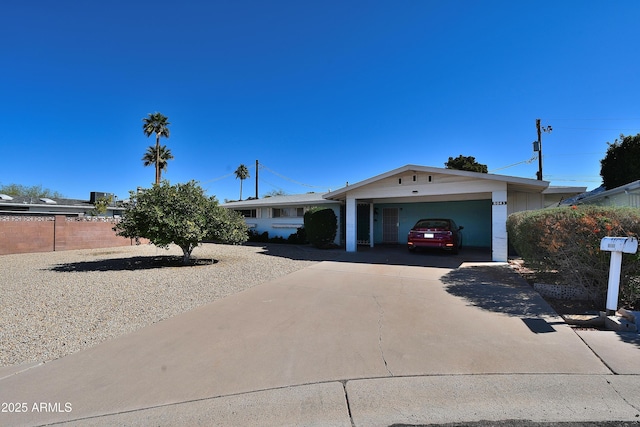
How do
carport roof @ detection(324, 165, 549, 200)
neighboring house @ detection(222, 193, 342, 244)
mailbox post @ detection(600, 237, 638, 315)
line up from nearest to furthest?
mailbox post @ detection(600, 237, 638, 315) → carport roof @ detection(324, 165, 549, 200) → neighboring house @ detection(222, 193, 342, 244)

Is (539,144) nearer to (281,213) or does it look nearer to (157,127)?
(281,213)

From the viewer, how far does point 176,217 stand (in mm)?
9344

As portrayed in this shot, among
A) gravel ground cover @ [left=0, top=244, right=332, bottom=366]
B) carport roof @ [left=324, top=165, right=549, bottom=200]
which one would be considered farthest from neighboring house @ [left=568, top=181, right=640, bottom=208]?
gravel ground cover @ [left=0, top=244, right=332, bottom=366]

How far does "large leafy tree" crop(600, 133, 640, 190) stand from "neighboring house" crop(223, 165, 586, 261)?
2.65 meters

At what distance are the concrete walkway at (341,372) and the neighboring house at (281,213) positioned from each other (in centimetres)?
1240

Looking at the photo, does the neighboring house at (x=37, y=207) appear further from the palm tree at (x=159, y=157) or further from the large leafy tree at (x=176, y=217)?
the large leafy tree at (x=176, y=217)

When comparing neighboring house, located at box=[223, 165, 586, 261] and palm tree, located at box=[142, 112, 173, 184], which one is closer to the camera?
neighboring house, located at box=[223, 165, 586, 261]

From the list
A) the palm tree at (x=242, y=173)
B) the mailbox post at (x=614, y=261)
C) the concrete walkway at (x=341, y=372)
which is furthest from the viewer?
the palm tree at (x=242, y=173)

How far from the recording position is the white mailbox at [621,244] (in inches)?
162

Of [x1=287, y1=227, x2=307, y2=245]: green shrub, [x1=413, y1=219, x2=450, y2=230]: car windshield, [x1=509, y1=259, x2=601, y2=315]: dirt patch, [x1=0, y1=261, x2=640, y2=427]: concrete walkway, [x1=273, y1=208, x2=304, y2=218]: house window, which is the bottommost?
[x1=0, y1=261, x2=640, y2=427]: concrete walkway

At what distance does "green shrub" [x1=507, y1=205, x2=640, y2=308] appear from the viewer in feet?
15.7

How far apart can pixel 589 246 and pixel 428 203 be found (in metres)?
11.7

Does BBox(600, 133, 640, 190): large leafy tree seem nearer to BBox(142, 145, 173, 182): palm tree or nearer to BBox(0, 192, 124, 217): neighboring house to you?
BBox(0, 192, 124, 217): neighboring house

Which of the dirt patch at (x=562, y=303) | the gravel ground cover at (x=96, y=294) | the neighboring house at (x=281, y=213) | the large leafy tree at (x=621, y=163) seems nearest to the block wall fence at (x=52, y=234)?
the gravel ground cover at (x=96, y=294)
